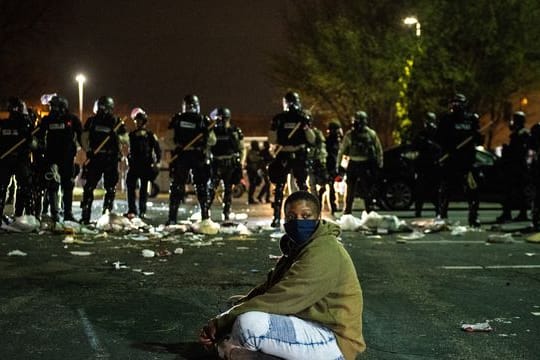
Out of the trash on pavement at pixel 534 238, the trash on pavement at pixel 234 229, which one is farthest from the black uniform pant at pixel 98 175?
the trash on pavement at pixel 534 238

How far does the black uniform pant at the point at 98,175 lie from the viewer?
15.3 meters

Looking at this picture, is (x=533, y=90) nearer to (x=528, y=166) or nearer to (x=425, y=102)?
(x=425, y=102)

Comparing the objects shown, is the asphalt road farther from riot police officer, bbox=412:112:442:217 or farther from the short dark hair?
riot police officer, bbox=412:112:442:217

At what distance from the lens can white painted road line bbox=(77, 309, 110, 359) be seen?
5.97 metres

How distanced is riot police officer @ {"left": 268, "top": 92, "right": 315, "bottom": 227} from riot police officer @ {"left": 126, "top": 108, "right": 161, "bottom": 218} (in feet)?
9.95

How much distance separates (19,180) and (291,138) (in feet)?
14.7

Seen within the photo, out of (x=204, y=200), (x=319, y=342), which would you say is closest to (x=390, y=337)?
(x=319, y=342)

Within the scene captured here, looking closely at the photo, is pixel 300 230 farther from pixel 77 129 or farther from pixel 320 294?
pixel 77 129

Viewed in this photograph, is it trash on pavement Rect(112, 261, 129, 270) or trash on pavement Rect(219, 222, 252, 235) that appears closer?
trash on pavement Rect(112, 261, 129, 270)

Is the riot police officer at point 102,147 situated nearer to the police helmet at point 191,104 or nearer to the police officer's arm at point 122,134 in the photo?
the police officer's arm at point 122,134

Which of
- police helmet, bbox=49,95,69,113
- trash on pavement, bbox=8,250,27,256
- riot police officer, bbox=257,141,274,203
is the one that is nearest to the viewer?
trash on pavement, bbox=8,250,27,256

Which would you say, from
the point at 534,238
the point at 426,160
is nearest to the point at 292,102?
the point at 534,238

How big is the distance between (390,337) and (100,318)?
2.27 m

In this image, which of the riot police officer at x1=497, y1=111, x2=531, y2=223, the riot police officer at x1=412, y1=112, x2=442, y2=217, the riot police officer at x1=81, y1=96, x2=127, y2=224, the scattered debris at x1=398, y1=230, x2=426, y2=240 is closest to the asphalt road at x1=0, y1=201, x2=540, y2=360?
the scattered debris at x1=398, y1=230, x2=426, y2=240
